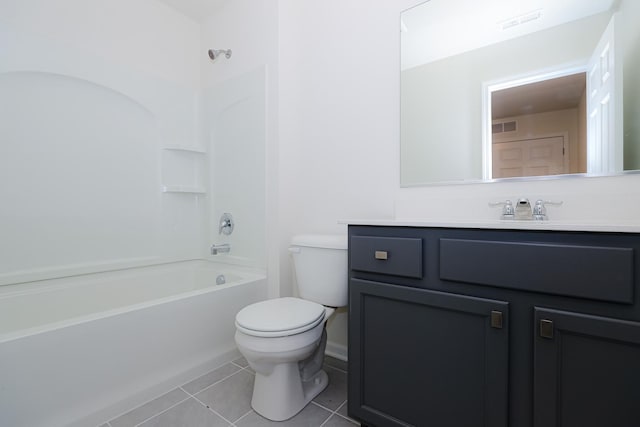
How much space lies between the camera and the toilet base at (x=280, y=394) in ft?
4.34

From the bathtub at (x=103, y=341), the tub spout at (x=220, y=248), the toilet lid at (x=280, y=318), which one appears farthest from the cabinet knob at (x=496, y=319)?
the tub spout at (x=220, y=248)

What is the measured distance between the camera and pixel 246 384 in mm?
1587

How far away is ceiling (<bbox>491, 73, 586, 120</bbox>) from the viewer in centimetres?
122

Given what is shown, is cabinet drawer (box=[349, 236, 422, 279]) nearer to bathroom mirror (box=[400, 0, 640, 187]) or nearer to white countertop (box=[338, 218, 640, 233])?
white countertop (box=[338, 218, 640, 233])

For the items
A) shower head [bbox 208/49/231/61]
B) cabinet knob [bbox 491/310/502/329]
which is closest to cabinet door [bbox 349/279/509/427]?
cabinet knob [bbox 491/310/502/329]

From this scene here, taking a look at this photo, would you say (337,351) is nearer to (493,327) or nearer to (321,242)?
(321,242)

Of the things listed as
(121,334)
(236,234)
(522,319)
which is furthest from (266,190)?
(522,319)

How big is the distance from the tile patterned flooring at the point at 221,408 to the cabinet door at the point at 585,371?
795 millimetres

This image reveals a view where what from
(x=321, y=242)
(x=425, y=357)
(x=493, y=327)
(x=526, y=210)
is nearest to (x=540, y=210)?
(x=526, y=210)

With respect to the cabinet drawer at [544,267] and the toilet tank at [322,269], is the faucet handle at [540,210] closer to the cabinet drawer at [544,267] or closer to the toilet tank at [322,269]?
the cabinet drawer at [544,267]

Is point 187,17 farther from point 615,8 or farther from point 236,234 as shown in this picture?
point 615,8

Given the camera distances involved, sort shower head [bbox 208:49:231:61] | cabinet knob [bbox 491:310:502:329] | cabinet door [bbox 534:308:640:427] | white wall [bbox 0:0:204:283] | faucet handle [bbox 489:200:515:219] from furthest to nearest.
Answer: shower head [bbox 208:49:231:61] < white wall [bbox 0:0:204:283] < faucet handle [bbox 489:200:515:219] < cabinet knob [bbox 491:310:502:329] < cabinet door [bbox 534:308:640:427]

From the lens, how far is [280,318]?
51.3 inches

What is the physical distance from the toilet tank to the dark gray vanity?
0.93 ft
